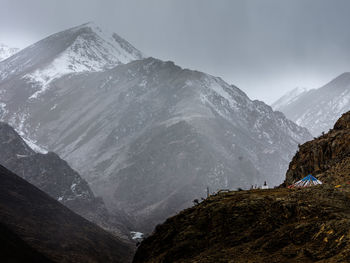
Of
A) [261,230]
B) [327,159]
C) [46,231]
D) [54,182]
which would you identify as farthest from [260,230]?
[54,182]

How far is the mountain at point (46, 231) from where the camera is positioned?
2977 inches

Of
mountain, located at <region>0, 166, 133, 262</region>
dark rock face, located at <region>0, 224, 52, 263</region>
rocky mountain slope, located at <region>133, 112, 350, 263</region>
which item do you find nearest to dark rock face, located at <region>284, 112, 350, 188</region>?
rocky mountain slope, located at <region>133, 112, 350, 263</region>

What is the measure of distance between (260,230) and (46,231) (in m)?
86.2

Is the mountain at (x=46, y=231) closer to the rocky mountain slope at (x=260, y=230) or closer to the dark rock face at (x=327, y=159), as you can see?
the dark rock face at (x=327, y=159)

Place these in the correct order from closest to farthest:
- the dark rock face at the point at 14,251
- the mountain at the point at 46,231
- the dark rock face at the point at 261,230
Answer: the dark rock face at the point at 261,230 < the dark rock face at the point at 14,251 < the mountain at the point at 46,231

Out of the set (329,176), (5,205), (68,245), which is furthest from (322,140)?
(5,205)

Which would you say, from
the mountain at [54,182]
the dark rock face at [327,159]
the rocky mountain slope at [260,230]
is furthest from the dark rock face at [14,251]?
the mountain at [54,182]

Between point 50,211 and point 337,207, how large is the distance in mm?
101998

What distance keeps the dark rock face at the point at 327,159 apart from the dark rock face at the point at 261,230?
9511 mm

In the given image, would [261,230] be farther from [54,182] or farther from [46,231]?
[54,182]

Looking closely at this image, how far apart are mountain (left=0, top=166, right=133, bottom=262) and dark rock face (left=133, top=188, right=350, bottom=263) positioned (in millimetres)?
53434

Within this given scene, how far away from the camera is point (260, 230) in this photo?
1580 cm

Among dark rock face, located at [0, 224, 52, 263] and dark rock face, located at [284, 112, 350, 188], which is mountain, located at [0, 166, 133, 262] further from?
dark rock face, located at [284, 112, 350, 188]

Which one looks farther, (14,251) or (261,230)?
(14,251)
